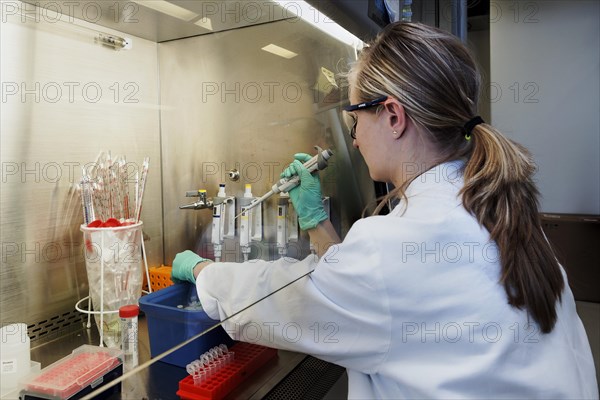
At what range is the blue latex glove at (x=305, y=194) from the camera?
53.9 inches

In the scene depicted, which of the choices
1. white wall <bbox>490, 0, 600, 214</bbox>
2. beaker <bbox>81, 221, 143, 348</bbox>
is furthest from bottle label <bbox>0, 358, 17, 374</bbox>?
white wall <bbox>490, 0, 600, 214</bbox>

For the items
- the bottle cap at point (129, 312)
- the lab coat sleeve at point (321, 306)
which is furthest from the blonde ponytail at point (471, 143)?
the bottle cap at point (129, 312)

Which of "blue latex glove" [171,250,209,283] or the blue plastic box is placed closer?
the blue plastic box

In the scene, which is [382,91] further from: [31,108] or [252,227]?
[31,108]

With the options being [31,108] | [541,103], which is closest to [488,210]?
[31,108]

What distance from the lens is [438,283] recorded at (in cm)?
83

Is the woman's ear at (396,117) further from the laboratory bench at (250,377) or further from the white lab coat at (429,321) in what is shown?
the laboratory bench at (250,377)

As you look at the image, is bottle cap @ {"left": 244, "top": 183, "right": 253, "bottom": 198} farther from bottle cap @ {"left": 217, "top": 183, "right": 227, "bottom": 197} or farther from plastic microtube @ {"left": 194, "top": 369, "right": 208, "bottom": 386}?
plastic microtube @ {"left": 194, "top": 369, "right": 208, "bottom": 386}

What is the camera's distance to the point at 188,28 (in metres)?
1.20

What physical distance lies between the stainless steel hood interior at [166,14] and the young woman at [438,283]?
459 millimetres

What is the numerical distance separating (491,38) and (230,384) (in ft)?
8.86

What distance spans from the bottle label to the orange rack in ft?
1.05

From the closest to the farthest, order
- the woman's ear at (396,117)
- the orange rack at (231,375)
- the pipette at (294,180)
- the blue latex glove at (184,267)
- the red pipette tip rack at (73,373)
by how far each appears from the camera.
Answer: the red pipette tip rack at (73,373)
the orange rack at (231,375)
the woman's ear at (396,117)
the blue latex glove at (184,267)
the pipette at (294,180)

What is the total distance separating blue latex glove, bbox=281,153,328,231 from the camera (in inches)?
53.9
